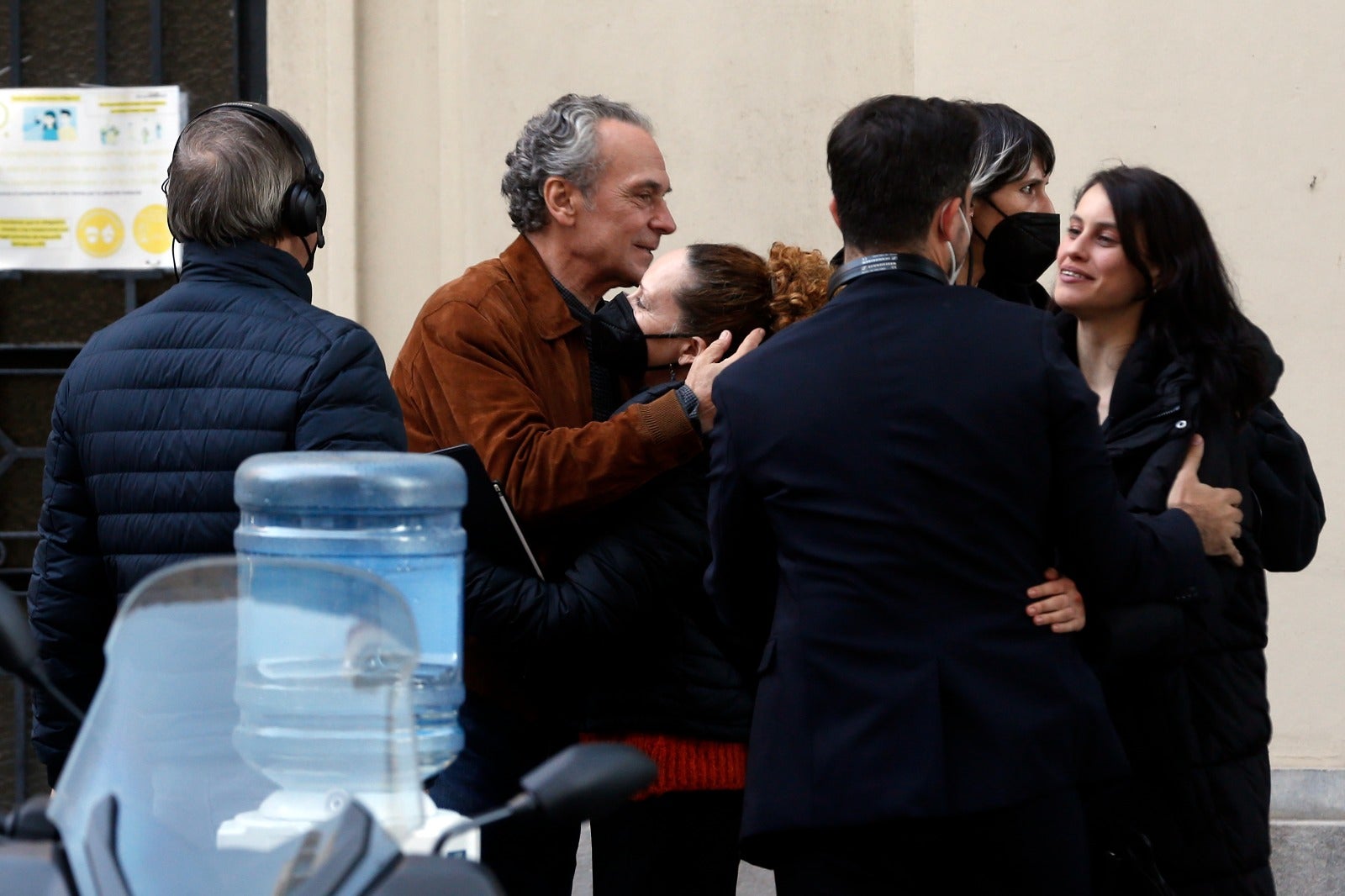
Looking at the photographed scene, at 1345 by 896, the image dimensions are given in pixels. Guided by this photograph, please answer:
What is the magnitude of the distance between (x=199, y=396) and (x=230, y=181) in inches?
15.2

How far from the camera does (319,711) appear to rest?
6.16 ft

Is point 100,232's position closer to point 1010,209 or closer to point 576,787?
point 1010,209

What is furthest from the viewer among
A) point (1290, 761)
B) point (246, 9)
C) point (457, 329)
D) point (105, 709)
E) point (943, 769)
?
point (246, 9)

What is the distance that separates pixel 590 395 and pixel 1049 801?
1.48m

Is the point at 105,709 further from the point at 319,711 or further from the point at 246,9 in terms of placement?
the point at 246,9

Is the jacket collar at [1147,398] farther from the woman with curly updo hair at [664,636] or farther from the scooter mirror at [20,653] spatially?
the scooter mirror at [20,653]

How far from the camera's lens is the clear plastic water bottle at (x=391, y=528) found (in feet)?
8.19

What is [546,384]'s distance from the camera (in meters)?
3.42

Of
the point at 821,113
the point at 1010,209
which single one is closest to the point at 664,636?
the point at 1010,209

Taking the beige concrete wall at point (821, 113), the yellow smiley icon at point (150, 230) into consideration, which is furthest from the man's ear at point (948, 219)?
the yellow smiley icon at point (150, 230)

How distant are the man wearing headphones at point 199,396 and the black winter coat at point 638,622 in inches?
17.7

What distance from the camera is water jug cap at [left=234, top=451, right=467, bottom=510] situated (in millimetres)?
2443

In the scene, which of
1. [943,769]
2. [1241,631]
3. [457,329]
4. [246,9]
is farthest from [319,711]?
[246,9]

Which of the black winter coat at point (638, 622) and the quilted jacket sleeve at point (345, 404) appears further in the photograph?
the black winter coat at point (638, 622)
